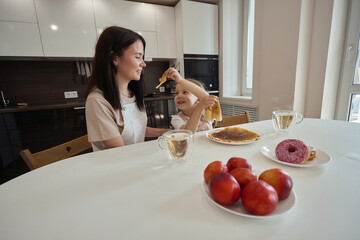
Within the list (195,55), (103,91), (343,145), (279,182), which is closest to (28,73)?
(103,91)

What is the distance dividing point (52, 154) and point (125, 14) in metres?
2.42

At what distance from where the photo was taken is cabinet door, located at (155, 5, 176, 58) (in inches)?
105

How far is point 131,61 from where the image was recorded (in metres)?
0.97

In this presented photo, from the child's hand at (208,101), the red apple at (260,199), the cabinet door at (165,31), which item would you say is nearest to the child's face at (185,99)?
the child's hand at (208,101)

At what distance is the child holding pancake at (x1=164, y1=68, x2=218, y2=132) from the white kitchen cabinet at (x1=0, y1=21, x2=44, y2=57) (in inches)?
81.7

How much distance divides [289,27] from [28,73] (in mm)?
3445

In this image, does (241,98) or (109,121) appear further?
(241,98)

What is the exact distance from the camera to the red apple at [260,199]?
31 centimetres

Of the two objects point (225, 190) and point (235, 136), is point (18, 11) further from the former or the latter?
point (225, 190)

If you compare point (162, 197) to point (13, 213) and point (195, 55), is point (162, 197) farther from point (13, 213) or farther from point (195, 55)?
point (195, 55)

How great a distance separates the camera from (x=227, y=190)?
13.4 inches

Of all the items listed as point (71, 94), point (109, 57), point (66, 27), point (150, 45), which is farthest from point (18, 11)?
point (109, 57)

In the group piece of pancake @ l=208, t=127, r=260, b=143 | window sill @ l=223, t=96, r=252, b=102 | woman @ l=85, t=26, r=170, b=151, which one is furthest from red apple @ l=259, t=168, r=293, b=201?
window sill @ l=223, t=96, r=252, b=102

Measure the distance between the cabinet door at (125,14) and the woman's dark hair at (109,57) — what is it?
1.77 metres
